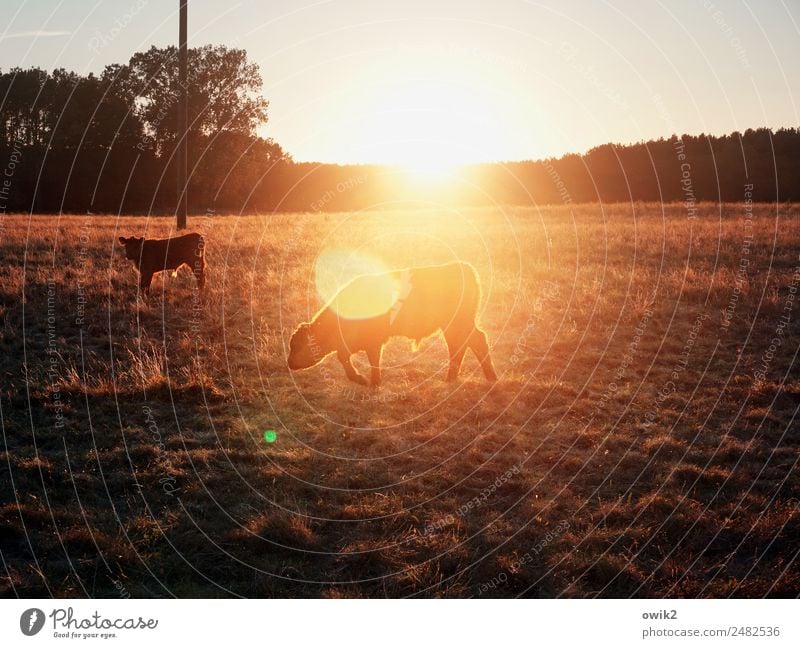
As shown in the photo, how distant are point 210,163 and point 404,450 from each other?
4534 centimetres

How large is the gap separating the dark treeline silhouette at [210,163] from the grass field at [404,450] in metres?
22.9

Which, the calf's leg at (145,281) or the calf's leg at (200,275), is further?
the calf's leg at (200,275)

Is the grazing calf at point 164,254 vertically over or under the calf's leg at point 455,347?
over

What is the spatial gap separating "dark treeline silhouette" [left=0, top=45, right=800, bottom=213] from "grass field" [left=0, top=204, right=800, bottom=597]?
2292 cm

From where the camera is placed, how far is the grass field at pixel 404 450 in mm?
5648

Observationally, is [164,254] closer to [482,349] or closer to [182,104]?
[482,349]

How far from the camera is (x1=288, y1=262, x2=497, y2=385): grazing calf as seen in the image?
9375 millimetres

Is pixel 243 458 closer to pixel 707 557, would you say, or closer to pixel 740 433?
pixel 707 557

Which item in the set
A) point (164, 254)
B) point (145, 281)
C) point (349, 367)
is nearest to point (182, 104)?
point (164, 254)

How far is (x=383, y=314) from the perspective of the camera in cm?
935

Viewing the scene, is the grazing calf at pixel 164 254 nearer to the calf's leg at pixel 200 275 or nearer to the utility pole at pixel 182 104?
the calf's leg at pixel 200 275

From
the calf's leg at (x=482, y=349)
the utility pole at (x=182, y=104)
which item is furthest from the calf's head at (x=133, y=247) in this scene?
the utility pole at (x=182, y=104)

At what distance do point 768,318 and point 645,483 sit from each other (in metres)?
8.43

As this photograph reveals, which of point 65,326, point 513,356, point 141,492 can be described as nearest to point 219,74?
point 65,326
